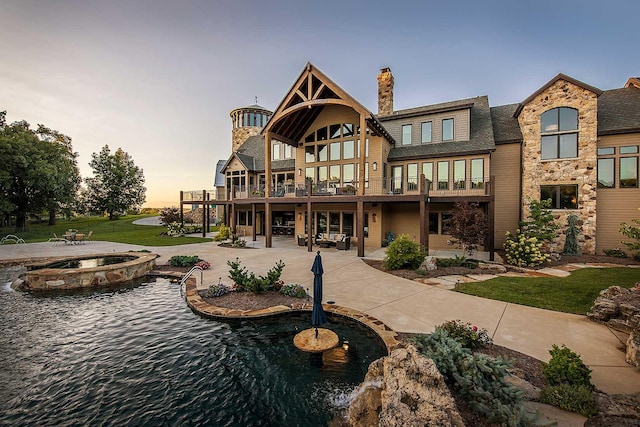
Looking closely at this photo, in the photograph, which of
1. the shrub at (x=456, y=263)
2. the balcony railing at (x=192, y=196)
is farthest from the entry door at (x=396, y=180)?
the balcony railing at (x=192, y=196)

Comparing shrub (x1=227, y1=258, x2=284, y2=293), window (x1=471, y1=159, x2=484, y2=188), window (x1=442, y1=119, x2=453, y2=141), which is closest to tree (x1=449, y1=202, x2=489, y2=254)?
window (x1=471, y1=159, x2=484, y2=188)

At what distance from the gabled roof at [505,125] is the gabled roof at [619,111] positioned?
356 centimetres

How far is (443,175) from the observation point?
53.1 ft

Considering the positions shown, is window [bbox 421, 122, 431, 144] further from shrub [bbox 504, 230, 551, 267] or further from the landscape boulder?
the landscape boulder

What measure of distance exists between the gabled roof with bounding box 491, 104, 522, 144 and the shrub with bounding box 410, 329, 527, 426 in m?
16.1

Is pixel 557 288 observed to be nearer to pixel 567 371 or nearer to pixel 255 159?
pixel 567 371

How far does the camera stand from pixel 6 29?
37.3 feet

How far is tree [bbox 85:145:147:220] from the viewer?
3975cm

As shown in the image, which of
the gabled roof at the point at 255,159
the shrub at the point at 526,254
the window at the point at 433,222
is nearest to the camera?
the shrub at the point at 526,254

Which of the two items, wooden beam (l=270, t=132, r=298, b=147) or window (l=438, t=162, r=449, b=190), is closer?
window (l=438, t=162, r=449, b=190)

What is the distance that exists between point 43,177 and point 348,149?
28.2 m

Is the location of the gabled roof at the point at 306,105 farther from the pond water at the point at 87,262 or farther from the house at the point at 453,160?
the pond water at the point at 87,262

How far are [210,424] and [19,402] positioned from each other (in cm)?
287

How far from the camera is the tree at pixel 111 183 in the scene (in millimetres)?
39750
